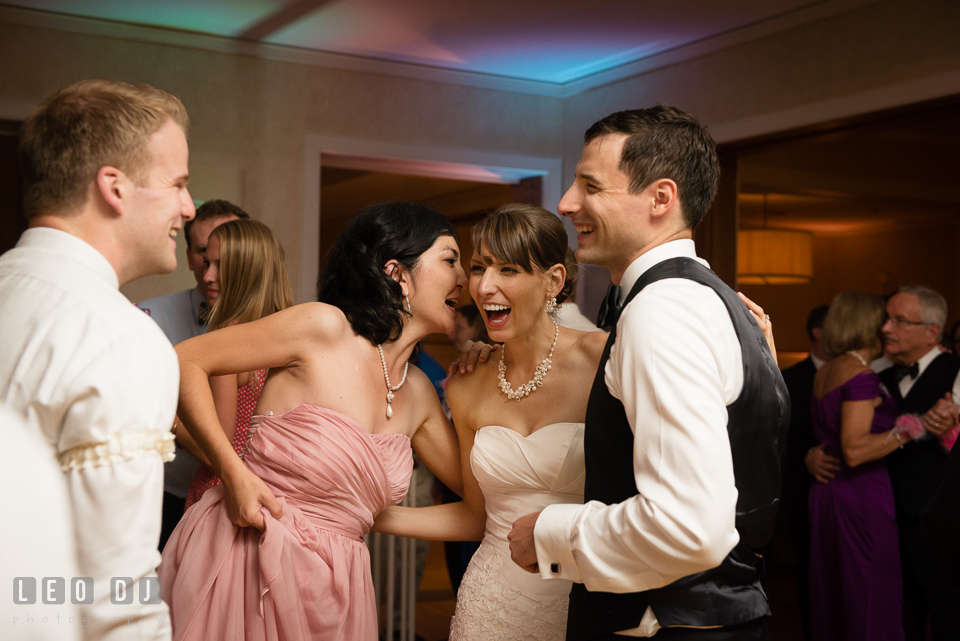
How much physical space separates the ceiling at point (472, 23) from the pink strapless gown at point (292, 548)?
132 inches

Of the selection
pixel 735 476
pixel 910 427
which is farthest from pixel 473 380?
pixel 910 427

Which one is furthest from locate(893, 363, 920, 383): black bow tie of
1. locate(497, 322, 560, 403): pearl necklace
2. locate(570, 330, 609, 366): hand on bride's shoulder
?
locate(497, 322, 560, 403): pearl necklace

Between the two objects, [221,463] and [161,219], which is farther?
[221,463]

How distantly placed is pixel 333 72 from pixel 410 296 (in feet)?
12.9

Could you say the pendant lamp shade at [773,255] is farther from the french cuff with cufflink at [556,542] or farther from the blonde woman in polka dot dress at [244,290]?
the french cuff with cufflink at [556,542]

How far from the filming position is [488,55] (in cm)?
558

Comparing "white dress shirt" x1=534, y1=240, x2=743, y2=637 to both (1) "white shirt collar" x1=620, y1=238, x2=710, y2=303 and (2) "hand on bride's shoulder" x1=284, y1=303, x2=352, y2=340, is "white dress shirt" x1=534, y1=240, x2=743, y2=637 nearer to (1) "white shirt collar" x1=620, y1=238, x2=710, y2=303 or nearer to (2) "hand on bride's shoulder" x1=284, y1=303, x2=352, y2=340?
(1) "white shirt collar" x1=620, y1=238, x2=710, y2=303

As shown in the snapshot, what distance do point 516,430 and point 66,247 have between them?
1282 mm

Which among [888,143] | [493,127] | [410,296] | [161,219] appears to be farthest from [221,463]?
[493,127]

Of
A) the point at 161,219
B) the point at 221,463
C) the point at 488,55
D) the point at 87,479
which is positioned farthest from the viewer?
the point at 488,55

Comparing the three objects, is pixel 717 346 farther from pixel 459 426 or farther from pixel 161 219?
pixel 459 426

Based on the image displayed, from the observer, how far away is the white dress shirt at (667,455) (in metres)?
1.21

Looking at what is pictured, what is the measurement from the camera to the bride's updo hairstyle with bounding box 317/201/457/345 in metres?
2.06

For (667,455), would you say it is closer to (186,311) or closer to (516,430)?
(516,430)
